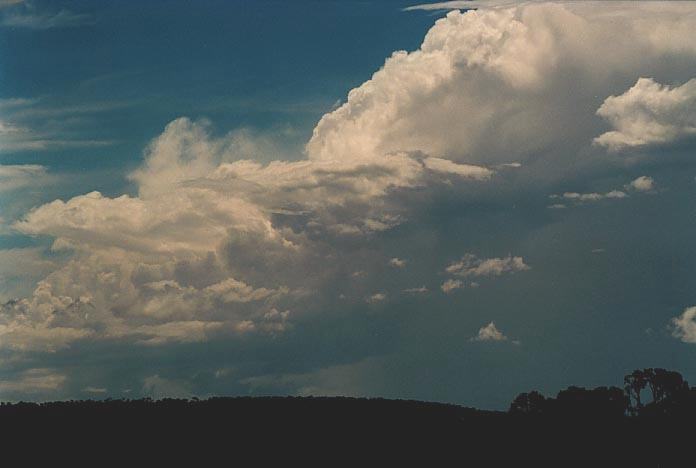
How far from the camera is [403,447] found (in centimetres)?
19638

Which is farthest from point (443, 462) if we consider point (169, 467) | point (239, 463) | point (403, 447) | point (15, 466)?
point (15, 466)

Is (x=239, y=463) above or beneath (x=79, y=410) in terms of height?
beneath

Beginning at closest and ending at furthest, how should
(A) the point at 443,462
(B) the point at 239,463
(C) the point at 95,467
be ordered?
(C) the point at 95,467
(B) the point at 239,463
(A) the point at 443,462

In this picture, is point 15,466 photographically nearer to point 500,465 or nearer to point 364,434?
point 364,434

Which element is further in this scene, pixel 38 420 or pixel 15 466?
pixel 38 420

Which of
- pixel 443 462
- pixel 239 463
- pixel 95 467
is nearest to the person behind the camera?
pixel 95 467

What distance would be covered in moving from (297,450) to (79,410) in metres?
44.7

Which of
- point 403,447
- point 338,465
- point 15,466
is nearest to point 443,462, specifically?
point 403,447

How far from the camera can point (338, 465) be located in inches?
7318

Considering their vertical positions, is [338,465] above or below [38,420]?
below

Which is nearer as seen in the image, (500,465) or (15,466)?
(15,466)

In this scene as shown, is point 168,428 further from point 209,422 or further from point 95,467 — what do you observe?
point 95,467

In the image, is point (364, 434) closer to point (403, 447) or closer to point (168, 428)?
point (403, 447)

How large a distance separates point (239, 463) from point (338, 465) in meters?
18.8
